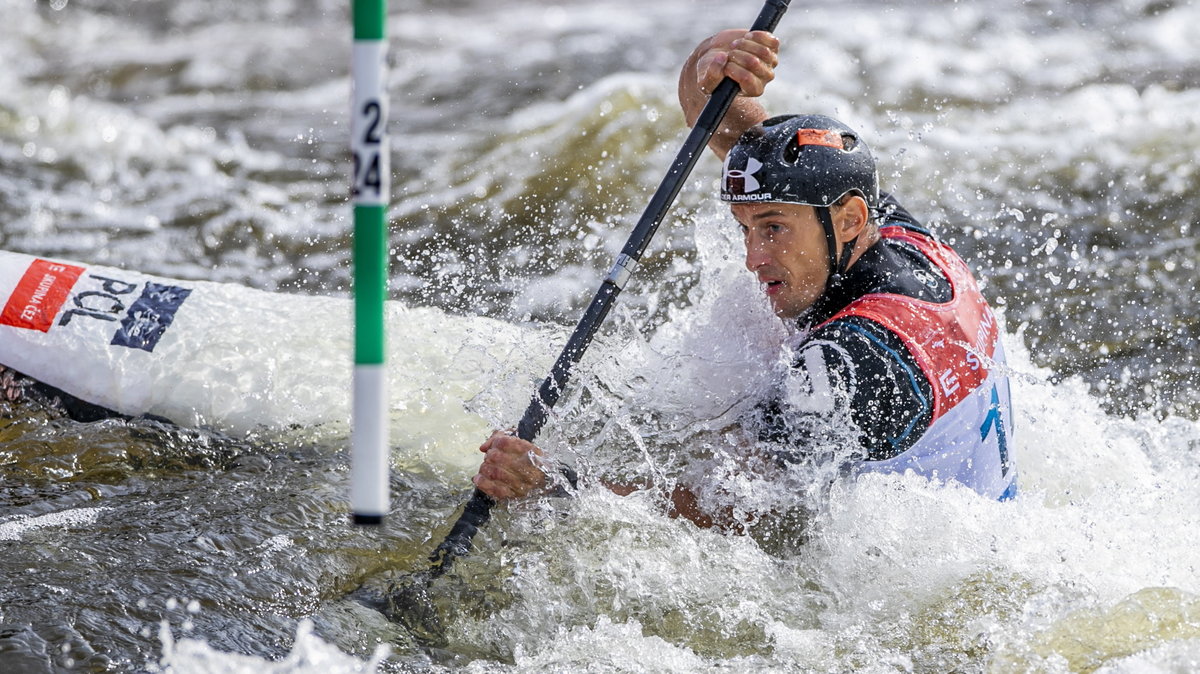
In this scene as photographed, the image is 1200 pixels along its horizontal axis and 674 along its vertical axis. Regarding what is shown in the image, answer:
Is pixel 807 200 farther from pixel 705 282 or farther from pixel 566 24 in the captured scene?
pixel 566 24

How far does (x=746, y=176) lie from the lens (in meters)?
3.70

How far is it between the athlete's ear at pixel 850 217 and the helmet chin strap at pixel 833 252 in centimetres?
2

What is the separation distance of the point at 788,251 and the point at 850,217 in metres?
0.22

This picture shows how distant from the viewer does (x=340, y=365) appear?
4.71 metres

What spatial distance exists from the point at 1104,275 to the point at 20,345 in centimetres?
540

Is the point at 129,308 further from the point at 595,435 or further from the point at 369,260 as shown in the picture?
the point at 369,260

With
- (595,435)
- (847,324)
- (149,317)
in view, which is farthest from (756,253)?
(149,317)

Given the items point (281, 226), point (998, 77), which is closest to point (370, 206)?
point (281, 226)

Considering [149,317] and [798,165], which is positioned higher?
[798,165]

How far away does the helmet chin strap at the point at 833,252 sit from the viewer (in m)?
3.72

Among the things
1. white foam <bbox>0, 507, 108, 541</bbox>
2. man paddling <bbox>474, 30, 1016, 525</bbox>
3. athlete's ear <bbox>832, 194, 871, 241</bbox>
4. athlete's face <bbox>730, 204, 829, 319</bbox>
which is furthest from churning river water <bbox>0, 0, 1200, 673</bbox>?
athlete's ear <bbox>832, 194, 871, 241</bbox>

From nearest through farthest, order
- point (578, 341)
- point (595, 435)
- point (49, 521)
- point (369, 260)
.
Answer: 1. point (369, 260)
2. point (578, 341)
3. point (49, 521)
4. point (595, 435)

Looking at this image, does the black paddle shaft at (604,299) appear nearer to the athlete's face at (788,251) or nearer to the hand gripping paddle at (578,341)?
the hand gripping paddle at (578,341)

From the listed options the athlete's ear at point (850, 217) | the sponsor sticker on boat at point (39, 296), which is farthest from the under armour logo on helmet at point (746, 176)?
the sponsor sticker on boat at point (39, 296)
